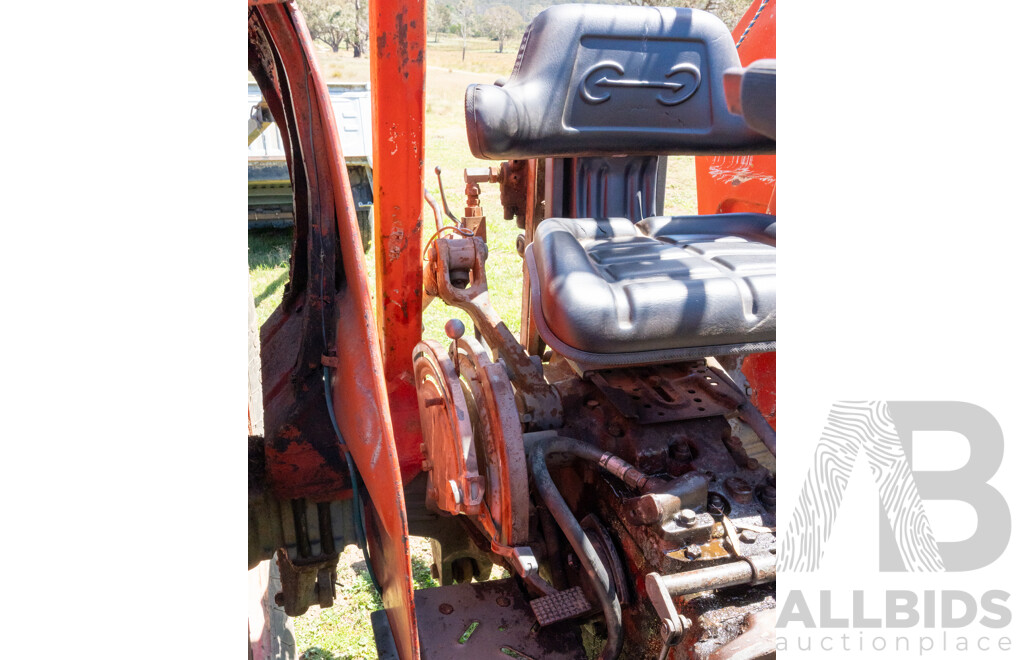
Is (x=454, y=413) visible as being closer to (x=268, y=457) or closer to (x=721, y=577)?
(x=268, y=457)

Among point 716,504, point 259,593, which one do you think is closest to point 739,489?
point 716,504

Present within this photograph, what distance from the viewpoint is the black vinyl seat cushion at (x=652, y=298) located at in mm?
1685

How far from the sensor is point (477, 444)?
5.96 feet

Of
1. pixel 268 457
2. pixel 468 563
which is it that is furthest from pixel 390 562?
pixel 468 563

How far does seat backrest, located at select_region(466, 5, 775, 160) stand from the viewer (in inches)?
92.8

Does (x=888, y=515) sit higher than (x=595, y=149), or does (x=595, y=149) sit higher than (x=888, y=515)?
(x=595, y=149)

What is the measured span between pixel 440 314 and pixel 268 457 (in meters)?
3.09

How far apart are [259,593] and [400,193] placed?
3.35 ft

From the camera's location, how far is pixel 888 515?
4.09ft

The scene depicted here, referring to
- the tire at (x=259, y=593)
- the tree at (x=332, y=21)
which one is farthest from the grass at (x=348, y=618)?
the tree at (x=332, y=21)

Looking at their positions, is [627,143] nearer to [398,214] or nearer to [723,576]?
[398,214]

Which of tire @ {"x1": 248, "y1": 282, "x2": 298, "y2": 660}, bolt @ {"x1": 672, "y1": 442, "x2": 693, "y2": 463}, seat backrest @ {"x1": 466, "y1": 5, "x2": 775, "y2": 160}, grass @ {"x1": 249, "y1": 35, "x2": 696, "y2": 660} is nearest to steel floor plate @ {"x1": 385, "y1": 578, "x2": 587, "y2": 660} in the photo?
tire @ {"x1": 248, "y1": 282, "x2": 298, "y2": 660}

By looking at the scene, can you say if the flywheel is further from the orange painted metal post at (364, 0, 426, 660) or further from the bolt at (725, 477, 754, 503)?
the bolt at (725, 477, 754, 503)

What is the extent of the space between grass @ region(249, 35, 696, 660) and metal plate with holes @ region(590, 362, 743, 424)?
1.14 m
